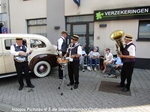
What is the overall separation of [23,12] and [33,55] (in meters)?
5.67

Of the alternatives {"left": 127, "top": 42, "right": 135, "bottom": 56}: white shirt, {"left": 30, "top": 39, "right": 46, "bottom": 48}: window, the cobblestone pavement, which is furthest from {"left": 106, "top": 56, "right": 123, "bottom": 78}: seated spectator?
{"left": 30, "top": 39, "right": 46, "bottom": 48}: window

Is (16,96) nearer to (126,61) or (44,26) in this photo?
(126,61)

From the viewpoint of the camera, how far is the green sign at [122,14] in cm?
664

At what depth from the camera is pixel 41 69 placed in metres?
5.80

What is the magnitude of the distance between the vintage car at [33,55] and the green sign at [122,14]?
10.6 ft

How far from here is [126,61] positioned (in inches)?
170

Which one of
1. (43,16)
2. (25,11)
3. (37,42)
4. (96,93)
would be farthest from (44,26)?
(96,93)

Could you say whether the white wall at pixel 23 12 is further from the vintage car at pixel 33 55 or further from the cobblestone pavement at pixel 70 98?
the cobblestone pavement at pixel 70 98

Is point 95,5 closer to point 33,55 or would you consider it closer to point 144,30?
point 144,30

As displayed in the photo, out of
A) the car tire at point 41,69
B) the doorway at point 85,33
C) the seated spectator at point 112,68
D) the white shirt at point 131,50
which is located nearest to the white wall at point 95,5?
the doorway at point 85,33

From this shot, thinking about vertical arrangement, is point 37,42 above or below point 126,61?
above

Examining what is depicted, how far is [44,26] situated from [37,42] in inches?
158

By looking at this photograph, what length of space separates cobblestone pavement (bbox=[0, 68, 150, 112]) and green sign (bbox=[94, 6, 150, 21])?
3180 millimetres

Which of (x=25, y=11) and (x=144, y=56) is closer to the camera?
(x=144, y=56)
